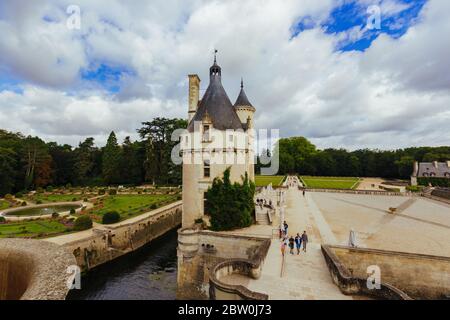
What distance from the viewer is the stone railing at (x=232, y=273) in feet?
28.4

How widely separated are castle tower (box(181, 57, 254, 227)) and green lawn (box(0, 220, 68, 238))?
12.8 metres

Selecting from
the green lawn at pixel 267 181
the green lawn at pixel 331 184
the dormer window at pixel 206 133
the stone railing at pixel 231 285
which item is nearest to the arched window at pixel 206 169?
the dormer window at pixel 206 133

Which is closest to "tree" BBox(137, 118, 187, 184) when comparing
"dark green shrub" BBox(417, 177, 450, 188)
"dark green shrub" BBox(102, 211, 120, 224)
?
"dark green shrub" BBox(102, 211, 120, 224)

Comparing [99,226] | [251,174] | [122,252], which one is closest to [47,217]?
[99,226]

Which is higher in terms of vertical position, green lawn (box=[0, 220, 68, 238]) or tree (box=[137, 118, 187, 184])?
tree (box=[137, 118, 187, 184])

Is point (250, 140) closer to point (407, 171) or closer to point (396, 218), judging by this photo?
point (396, 218)

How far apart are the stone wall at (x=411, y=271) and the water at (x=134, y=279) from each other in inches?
492

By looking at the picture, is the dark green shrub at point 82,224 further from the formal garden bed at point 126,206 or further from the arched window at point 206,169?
the arched window at point 206,169

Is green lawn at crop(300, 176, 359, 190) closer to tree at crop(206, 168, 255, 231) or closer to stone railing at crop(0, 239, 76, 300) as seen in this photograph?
tree at crop(206, 168, 255, 231)

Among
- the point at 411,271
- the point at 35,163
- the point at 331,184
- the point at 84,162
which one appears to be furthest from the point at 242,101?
the point at 84,162

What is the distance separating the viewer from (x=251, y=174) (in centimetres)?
2231

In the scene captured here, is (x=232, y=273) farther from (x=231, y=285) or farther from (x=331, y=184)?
(x=331, y=184)

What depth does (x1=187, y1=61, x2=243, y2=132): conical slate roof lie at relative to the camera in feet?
66.2
